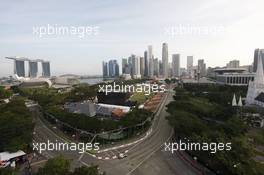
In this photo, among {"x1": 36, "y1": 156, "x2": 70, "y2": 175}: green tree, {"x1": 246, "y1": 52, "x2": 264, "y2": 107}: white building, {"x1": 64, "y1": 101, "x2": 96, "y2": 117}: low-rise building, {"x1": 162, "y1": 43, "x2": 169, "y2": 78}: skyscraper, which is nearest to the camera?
{"x1": 36, "y1": 156, "x2": 70, "y2": 175}: green tree

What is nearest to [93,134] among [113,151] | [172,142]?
[113,151]

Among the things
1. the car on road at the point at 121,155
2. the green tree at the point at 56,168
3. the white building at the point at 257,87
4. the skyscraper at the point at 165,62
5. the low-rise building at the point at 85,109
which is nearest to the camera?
the green tree at the point at 56,168

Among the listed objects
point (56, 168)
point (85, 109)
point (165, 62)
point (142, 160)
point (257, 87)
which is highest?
point (165, 62)

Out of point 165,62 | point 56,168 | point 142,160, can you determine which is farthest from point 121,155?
point 165,62

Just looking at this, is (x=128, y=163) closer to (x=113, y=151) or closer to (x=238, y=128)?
(x=113, y=151)

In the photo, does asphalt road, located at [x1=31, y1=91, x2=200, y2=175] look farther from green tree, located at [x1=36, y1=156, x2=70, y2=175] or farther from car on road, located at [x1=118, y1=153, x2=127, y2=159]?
green tree, located at [x1=36, y1=156, x2=70, y2=175]

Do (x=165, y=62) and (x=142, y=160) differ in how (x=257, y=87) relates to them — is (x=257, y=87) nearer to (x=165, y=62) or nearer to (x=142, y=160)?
(x=142, y=160)

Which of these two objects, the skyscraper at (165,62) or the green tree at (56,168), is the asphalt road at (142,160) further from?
the skyscraper at (165,62)

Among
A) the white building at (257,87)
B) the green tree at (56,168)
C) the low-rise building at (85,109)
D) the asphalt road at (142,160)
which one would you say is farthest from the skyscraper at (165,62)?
the green tree at (56,168)

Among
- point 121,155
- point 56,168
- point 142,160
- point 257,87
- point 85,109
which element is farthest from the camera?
point 257,87

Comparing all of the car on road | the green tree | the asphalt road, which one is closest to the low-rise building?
the asphalt road

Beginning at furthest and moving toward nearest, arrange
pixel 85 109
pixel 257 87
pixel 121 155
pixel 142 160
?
pixel 257 87, pixel 85 109, pixel 121 155, pixel 142 160
